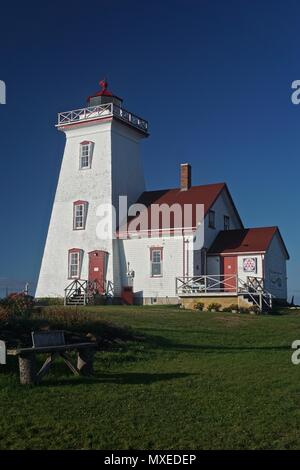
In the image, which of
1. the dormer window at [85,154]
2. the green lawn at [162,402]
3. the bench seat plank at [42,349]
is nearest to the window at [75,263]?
the dormer window at [85,154]

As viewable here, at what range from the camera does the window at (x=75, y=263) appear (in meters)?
33.2

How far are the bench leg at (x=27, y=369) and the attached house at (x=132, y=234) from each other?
65.3ft

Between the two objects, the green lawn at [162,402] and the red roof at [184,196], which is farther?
the red roof at [184,196]

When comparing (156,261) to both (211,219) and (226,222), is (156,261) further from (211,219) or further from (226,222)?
(226,222)

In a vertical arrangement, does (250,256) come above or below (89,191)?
below

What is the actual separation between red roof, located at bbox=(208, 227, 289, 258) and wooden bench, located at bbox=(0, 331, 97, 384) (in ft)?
71.1

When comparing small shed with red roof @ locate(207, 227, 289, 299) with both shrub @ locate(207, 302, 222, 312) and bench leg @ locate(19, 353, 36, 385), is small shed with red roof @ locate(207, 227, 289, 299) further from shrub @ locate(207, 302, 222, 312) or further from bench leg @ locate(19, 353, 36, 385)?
bench leg @ locate(19, 353, 36, 385)

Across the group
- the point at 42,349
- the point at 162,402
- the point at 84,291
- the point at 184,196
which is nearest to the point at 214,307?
the point at 84,291

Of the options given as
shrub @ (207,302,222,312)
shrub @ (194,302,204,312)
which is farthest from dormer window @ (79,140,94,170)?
shrub @ (207,302,222,312)

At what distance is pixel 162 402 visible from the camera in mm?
8242

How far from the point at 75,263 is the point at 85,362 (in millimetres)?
23591

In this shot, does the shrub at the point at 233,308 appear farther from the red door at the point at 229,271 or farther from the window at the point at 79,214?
the window at the point at 79,214
